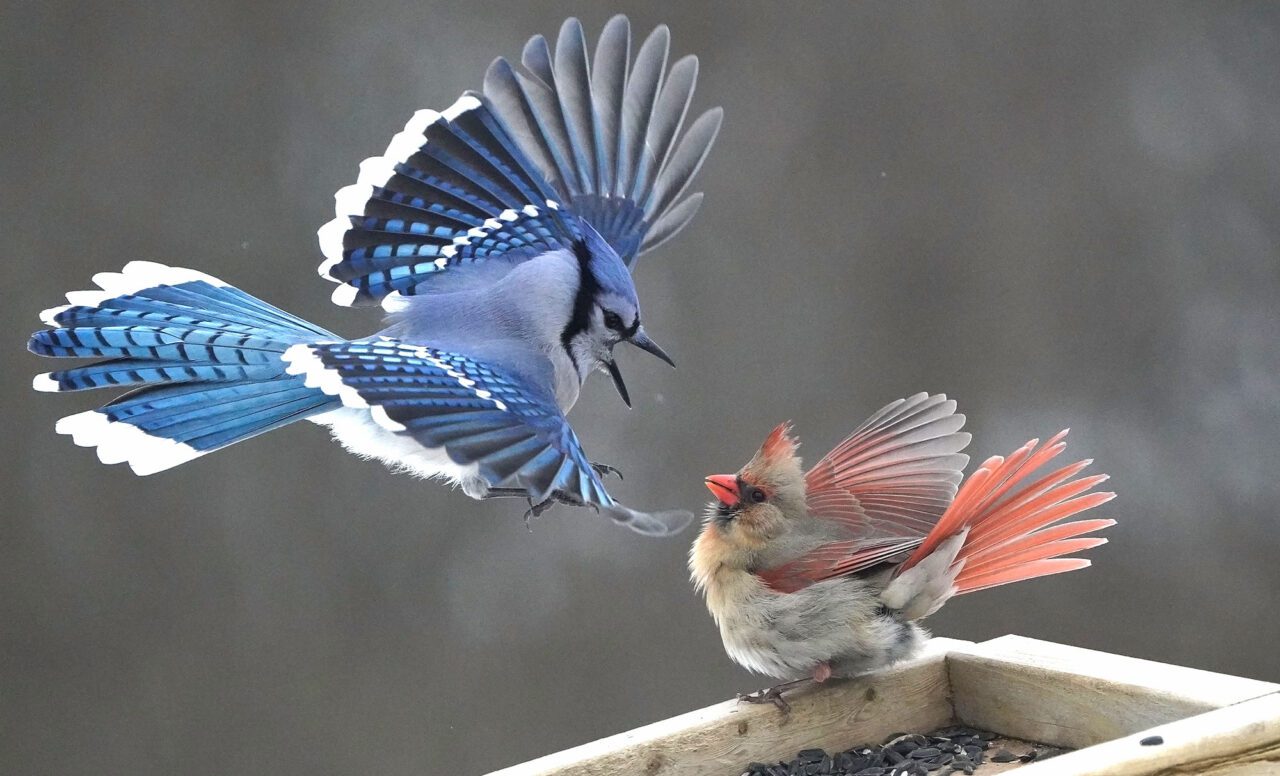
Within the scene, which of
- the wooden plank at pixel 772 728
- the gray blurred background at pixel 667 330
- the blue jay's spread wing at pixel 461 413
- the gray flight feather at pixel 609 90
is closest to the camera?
the blue jay's spread wing at pixel 461 413

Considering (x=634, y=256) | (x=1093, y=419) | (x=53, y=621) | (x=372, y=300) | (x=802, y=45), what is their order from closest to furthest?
(x=372, y=300), (x=634, y=256), (x=53, y=621), (x=802, y=45), (x=1093, y=419)

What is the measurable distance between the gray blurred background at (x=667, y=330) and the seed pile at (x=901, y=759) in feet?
2.55

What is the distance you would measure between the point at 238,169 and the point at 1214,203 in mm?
1511

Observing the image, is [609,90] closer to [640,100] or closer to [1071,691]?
[640,100]

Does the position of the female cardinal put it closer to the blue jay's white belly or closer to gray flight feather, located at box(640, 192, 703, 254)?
gray flight feather, located at box(640, 192, 703, 254)

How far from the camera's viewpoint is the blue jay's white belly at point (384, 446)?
0.85 meters

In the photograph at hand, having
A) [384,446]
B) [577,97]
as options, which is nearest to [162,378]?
[384,446]

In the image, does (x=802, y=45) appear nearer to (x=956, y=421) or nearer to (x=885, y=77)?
(x=885, y=77)

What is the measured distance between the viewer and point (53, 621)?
5.54ft

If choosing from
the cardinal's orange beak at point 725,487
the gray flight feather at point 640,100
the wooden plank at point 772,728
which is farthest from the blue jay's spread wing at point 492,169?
the wooden plank at point 772,728

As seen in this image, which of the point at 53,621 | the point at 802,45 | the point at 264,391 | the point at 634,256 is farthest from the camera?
the point at 802,45

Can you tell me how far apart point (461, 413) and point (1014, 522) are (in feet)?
1.65

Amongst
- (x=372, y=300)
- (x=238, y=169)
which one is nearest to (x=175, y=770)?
(x=238, y=169)

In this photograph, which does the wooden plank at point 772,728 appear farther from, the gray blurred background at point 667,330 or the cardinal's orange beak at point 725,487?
the gray blurred background at point 667,330
